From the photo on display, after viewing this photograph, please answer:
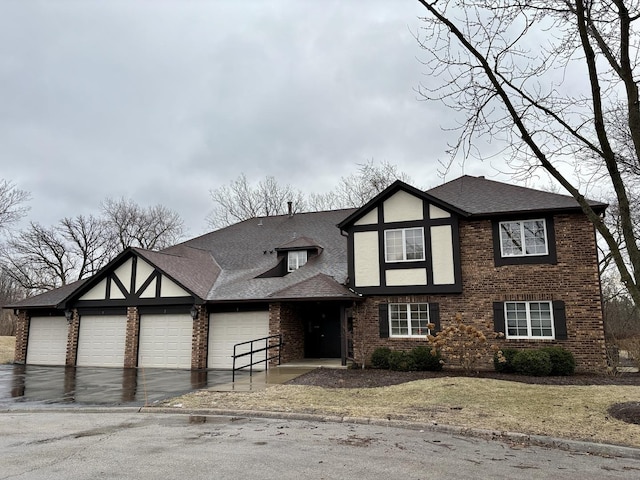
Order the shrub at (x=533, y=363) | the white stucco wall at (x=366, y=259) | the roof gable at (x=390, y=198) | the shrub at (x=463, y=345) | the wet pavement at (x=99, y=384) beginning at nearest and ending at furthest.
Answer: the wet pavement at (x=99, y=384) < the shrub at (x=533, y=363) < the shrub at (x=463, y=345) < the roof gable at (x=390, y=198) < the white stucco wall at (x=366, y=259)

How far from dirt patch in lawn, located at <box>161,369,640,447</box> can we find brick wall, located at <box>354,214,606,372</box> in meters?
1.37

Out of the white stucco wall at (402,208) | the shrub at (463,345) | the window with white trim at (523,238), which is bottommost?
the shrub at (463,345)

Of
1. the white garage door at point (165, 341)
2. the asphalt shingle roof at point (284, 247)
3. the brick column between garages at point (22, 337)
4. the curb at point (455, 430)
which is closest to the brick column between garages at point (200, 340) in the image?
the white garage door at point (165, 341)

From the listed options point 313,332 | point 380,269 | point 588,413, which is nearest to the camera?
point 588,413

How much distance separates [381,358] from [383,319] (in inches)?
53.2

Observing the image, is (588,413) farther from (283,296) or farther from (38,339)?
(38,339)

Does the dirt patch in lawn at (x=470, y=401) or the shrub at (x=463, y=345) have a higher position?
the shrub at (x=463, y=345)

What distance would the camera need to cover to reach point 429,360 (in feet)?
47.4

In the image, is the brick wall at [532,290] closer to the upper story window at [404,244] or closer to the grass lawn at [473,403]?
the upper story window at [404,244]

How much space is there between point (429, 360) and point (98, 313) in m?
13.3

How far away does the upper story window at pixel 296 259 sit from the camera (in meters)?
20.3

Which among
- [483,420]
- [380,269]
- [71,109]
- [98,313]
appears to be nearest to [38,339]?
[98,313]

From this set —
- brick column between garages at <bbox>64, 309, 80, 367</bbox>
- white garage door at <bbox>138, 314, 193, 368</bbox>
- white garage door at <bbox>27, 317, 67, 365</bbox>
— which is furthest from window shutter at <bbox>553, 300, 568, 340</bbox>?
white garage door at <bbox>27, 317, 67, 365</bbox>

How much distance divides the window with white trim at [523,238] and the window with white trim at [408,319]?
3244mm
